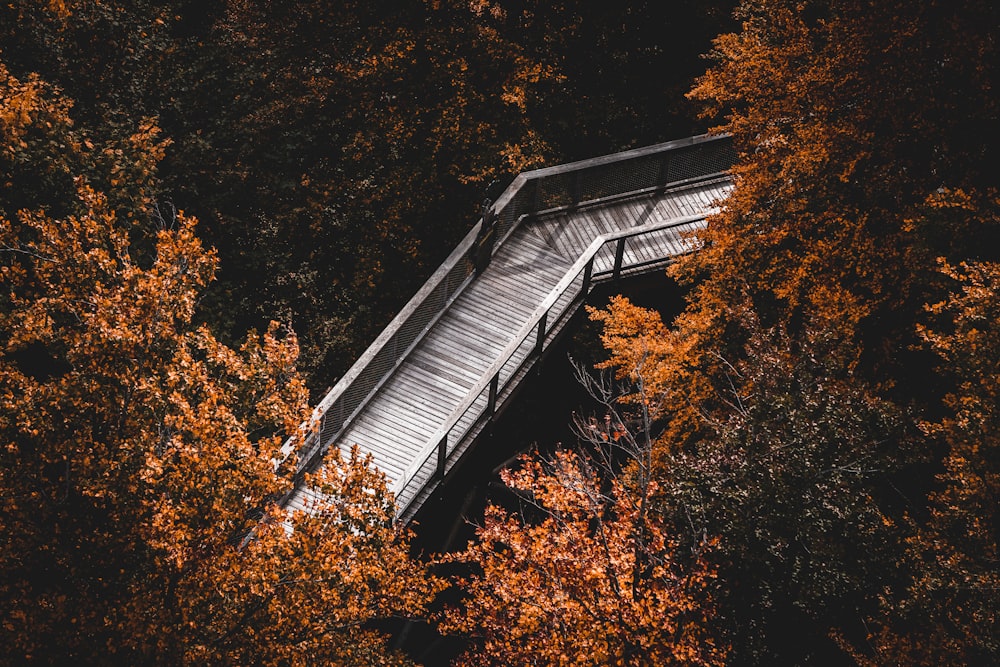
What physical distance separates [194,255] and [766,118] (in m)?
10.6

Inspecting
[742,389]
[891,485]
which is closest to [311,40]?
[742,389]

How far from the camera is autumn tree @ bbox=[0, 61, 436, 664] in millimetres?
11086

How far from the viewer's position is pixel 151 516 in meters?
11.5

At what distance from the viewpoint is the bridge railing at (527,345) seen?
14977 mm

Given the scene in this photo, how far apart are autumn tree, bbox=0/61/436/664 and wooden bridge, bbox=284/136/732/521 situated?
7.77 feet

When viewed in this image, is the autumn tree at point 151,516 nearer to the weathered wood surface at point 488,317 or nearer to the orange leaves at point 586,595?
the orange leaves at point 586,595

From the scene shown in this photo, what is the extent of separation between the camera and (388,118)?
68.1ft

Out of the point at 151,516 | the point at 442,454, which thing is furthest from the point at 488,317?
the point at 151,516

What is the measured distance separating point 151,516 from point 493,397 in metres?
6.70

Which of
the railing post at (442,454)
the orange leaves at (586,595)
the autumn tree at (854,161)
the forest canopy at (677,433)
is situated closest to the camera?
the forest canopy at (677,433)

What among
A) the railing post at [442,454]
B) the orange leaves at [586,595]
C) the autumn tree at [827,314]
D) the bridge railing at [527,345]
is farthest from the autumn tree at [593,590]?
the bridge railing at [527,345]

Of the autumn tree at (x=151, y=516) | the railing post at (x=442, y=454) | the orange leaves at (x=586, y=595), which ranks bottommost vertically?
the autumn tree at (x=151, y=516)

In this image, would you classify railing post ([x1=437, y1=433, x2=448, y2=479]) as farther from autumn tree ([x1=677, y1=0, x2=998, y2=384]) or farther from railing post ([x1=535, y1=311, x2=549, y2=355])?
autumn tree ([x1=677, y1=0, x2=998, y2=384])

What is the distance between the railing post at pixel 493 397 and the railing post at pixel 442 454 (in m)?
1.29
